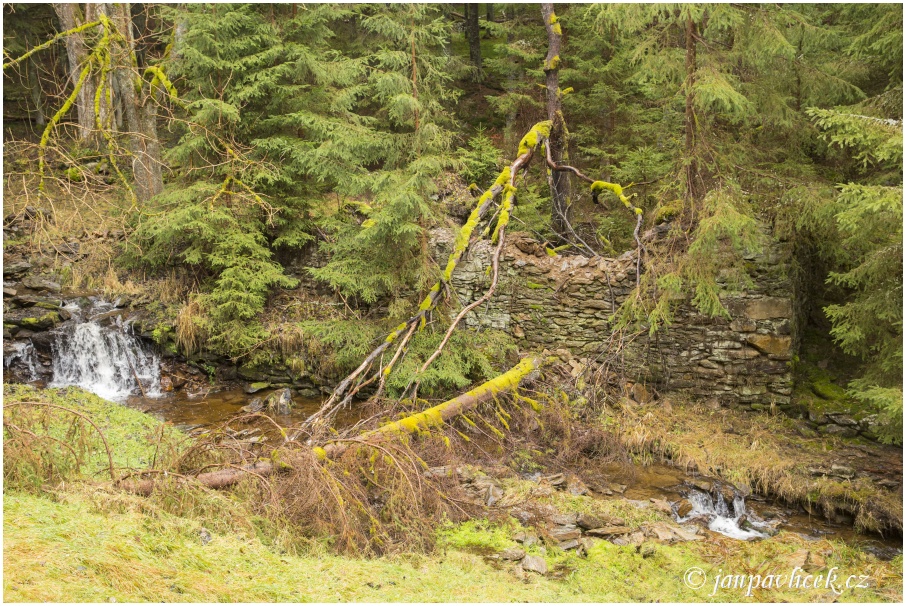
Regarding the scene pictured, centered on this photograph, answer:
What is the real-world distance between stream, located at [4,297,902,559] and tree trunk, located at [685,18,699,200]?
4.23 meters

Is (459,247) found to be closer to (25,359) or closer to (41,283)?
(25,359)

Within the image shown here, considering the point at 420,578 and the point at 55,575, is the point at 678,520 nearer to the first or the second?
the point at 420,578

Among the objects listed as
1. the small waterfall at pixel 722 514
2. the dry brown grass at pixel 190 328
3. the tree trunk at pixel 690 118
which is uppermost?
the tree trunk at pixel 690 118

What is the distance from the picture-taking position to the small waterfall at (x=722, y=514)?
6863 millimetres

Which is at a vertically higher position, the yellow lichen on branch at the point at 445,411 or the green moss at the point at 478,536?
the yellow lichen on branch at the point at 445,411

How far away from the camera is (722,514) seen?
7289 mm

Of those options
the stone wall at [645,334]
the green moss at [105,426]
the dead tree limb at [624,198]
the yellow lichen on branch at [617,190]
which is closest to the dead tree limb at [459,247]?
the dead tree limb at [624,198]

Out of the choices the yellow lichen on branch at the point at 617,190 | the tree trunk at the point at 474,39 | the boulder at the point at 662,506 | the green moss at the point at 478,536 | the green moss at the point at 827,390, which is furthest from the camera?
the tree trunk at the point at 474,39

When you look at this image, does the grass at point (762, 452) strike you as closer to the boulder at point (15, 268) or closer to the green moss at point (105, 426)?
the green moss at point (105, 426)

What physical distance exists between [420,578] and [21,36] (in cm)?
2140

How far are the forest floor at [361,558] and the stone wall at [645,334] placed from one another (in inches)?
80.1

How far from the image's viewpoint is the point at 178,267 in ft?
41.0

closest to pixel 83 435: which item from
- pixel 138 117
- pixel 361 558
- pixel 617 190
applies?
pixel 361 558

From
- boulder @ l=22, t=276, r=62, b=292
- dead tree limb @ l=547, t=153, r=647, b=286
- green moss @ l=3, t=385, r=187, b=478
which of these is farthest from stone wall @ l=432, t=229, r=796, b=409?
boulder @ l=22, t=276, r=62, b=292
